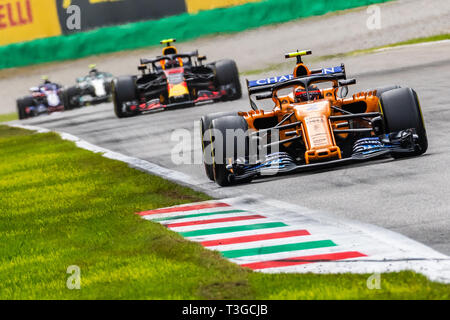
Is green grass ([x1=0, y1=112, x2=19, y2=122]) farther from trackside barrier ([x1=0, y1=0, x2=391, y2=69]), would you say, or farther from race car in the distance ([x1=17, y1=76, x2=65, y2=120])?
race car in the distance ([x1=17, y1=76, x2=65, y2=120])

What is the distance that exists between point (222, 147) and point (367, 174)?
1.91 metres

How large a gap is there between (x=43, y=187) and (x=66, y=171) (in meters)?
1.71

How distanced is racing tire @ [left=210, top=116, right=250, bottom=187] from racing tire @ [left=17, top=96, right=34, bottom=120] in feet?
81.5

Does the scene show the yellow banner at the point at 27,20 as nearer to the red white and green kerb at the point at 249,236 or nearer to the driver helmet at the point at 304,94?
the driver helmet at the point at 304,94

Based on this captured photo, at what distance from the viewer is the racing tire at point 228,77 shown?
1087 inches

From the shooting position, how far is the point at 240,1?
4475 cm

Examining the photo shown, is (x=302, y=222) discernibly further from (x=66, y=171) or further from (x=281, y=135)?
(x=66, y=171)

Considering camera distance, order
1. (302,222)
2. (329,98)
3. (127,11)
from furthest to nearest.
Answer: (127,11) → (329,98) → (302,222)

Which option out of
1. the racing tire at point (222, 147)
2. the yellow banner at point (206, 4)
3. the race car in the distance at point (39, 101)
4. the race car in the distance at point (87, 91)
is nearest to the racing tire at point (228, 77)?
the race car in the distance at point (87, 91)

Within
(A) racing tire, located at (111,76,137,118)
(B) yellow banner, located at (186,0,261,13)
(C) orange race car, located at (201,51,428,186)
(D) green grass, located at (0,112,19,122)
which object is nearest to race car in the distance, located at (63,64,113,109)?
(D) green grass, located at (0,112,19,122)

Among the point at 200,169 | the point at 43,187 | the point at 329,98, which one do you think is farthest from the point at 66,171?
the point at 329,98

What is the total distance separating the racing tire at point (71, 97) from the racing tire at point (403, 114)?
2470 centimetres

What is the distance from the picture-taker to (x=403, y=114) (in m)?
12.6

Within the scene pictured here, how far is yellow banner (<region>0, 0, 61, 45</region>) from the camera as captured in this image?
44.1 m
